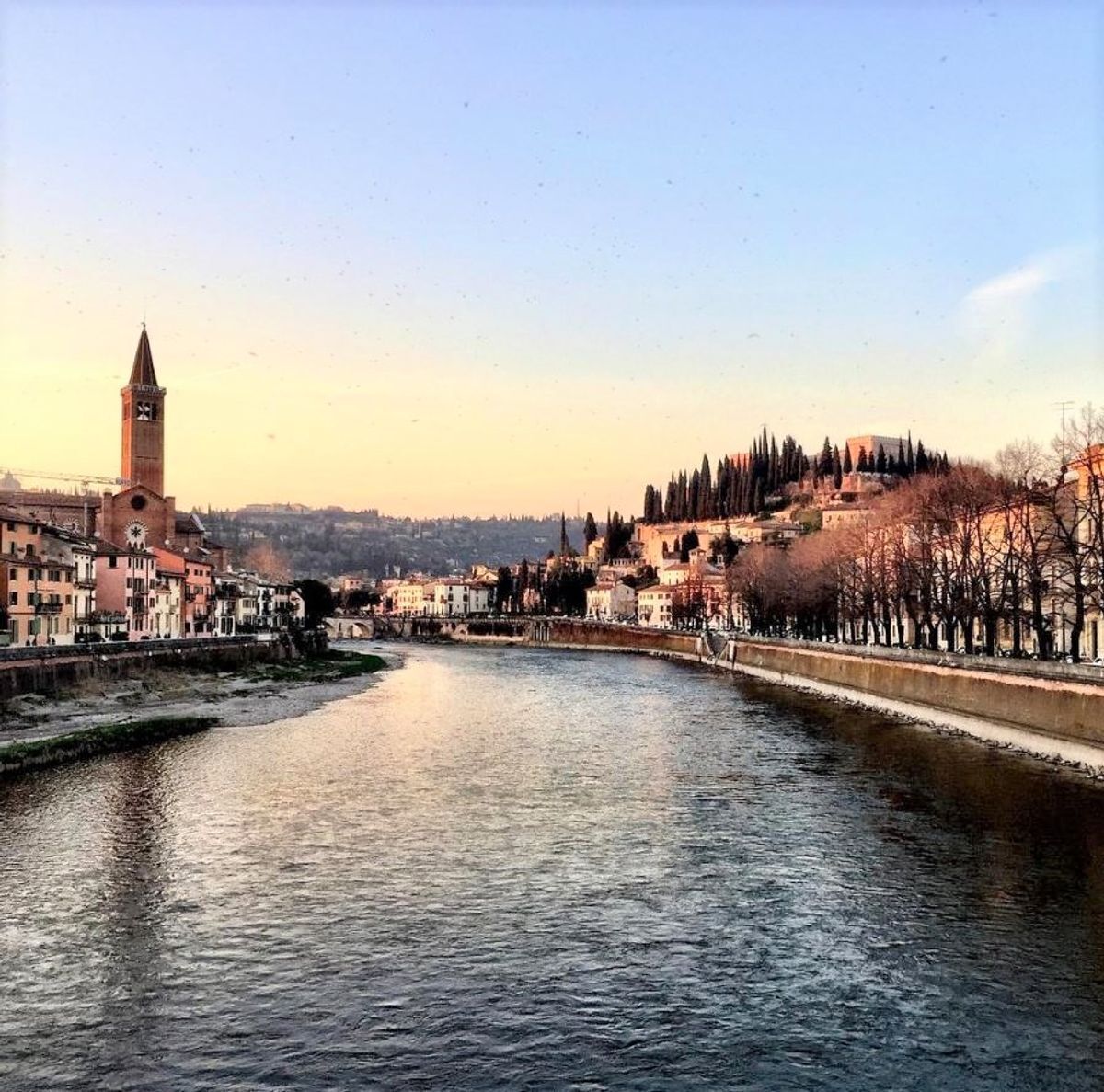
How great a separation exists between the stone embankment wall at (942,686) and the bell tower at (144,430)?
61675 mm

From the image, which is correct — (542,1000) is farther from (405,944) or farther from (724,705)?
(724,705)

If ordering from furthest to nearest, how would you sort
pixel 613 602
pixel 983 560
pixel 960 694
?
pixel 613 602
pixel 983 560
pixel 960 694

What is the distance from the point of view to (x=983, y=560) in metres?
50.9

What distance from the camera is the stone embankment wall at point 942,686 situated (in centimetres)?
3362

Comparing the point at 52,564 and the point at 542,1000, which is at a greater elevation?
the point at 52,564

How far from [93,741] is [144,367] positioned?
9281 cm

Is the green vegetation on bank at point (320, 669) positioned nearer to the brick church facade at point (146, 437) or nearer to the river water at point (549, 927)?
the brick church facade at point (146, 437)

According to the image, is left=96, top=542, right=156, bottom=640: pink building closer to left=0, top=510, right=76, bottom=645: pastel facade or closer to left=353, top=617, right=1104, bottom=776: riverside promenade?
left=0, top=510, right=76, bottom=645: pastel facade

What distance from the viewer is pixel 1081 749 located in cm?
3231

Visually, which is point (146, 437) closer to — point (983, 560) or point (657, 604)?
point (657, 604)

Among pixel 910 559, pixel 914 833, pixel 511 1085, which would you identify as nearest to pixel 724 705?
pixel 910 559

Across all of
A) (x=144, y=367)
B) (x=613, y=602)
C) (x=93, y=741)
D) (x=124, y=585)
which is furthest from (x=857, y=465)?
(x=93, y=741)

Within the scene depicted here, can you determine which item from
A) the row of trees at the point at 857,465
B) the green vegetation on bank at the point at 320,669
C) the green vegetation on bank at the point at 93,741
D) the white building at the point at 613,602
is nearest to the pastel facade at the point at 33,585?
the green vegetation on bank at the point at 320,669

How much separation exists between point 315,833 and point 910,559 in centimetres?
4299
